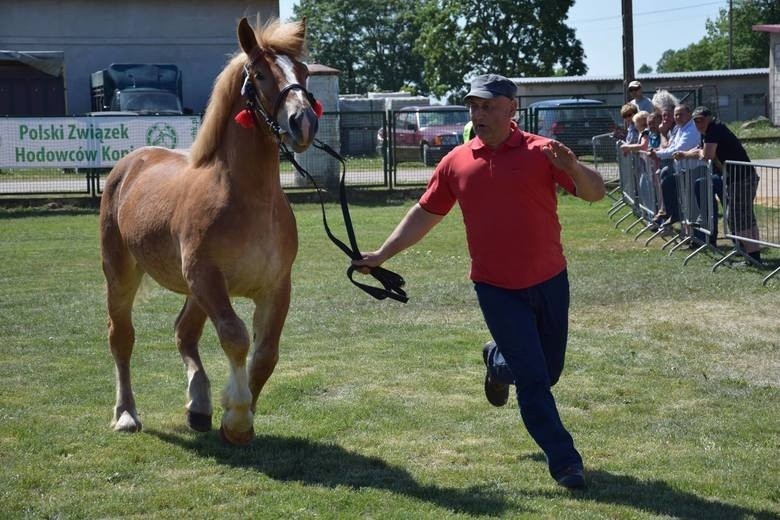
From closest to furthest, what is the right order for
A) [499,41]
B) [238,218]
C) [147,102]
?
[238,218] → [147,102] → [499,41]

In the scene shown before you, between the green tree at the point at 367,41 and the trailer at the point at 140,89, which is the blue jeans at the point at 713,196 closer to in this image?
the trailer at the point at 140,89

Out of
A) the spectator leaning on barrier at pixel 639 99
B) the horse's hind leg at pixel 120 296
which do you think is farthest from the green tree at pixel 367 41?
the horse's hind leg at pixel 120 296

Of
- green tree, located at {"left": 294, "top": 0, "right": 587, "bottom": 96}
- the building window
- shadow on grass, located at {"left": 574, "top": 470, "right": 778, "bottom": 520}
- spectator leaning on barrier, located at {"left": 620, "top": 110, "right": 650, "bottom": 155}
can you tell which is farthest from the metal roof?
shadow on grass, located at {"left": 574, "top": 470, "right": 778, "bottom": 520}

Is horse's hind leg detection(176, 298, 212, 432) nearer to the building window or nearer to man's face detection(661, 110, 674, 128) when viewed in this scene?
man's face detection(661, 110, 674, 128)

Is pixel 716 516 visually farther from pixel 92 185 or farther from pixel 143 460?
pixel 92 185

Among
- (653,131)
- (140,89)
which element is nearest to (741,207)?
(653,131)

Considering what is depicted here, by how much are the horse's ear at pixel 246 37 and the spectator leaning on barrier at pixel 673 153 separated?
10166 millimetres

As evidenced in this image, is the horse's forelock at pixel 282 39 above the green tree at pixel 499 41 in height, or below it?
below

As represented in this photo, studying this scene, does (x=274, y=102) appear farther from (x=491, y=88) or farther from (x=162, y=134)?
(x=162, y=134)

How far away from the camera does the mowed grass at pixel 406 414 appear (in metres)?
5.79

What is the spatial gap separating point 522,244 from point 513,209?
0.62 feet

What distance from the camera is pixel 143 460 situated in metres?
6.60

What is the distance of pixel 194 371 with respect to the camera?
7.39 m

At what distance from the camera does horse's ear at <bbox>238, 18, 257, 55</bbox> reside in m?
6.50
